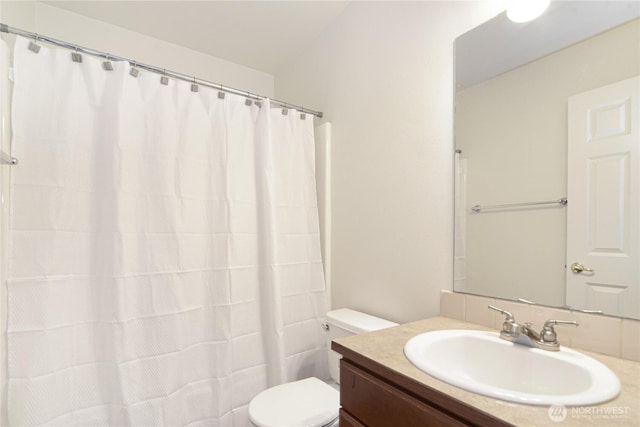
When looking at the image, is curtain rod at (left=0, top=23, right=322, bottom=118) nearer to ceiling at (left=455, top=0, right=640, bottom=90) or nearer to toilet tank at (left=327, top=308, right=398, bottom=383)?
ceiling at (left=455, top=0, right=640, bottom=90)

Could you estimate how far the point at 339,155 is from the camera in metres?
1.90

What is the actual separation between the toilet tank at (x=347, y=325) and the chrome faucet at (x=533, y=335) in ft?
2.03

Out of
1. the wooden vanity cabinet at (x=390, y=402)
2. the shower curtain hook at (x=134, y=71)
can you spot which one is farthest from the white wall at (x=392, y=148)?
the shower curtain hook at (x=134, y=71)

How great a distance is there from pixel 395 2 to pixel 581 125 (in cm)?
110

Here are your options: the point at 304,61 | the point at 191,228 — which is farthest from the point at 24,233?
the point at 304,61

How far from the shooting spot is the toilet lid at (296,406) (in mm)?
1168

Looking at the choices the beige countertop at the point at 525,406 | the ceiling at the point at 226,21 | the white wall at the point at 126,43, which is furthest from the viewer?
the ceiling at the point at 226,21

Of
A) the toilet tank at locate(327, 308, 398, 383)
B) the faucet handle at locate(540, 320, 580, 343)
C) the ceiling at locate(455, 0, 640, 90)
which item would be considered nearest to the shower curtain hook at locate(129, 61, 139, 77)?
the ceiling at locate(455, 0, 640, 90)

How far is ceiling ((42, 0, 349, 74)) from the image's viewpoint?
1803mm

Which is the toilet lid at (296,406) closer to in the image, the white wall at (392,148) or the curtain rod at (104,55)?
the white wall at (392,148)

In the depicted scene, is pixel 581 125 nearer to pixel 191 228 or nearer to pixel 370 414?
pixel 370 414

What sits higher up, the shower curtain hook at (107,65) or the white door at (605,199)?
the shower curtain hook at (107,65)

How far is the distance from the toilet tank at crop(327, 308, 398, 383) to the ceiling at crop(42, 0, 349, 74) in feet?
6.13

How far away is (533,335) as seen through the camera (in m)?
0.85
